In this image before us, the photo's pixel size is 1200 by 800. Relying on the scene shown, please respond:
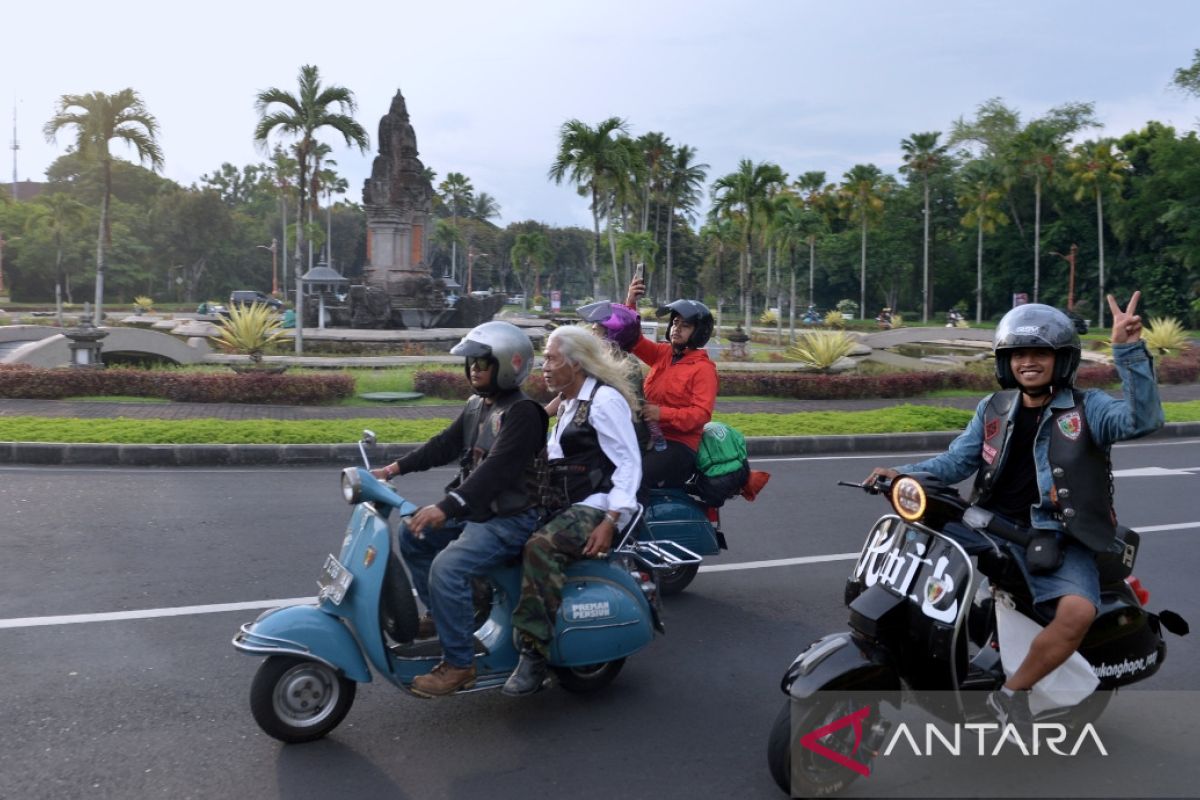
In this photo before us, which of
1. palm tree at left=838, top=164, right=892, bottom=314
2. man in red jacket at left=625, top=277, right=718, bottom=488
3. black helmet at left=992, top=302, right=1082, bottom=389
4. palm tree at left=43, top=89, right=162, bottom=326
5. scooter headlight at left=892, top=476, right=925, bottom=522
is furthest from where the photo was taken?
palm tree at left=838, top=164, right=892, bottom=314

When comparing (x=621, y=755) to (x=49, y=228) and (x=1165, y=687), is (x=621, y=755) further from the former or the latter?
(x=49, y=228)

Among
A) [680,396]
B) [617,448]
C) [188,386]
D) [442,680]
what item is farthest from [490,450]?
[188,386]

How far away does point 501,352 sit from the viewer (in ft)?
14.1

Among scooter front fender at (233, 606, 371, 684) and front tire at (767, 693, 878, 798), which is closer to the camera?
front tire at (767, 693, 878, 798)

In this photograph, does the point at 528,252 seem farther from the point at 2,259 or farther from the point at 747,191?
the point at 747,191

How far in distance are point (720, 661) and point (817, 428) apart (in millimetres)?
8790

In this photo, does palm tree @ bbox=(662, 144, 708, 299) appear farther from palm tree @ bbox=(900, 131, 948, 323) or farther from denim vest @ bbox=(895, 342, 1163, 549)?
denim vest @ bbox=(895, 342, 1163, 549)

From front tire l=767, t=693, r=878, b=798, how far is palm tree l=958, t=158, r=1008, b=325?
199 ft

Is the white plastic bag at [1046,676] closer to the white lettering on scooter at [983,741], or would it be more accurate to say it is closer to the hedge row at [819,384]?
the white lettering on scooter at [983,741]

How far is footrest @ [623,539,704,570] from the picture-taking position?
489 centimetres

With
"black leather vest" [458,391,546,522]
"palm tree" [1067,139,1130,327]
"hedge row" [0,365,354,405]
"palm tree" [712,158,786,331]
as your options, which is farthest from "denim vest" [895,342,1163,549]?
"palm tree" [1067,139,1130,327]

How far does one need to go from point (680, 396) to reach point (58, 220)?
54.3 m

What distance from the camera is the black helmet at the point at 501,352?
4.29 meters

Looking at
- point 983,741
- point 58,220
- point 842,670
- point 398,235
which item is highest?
point 58,220
